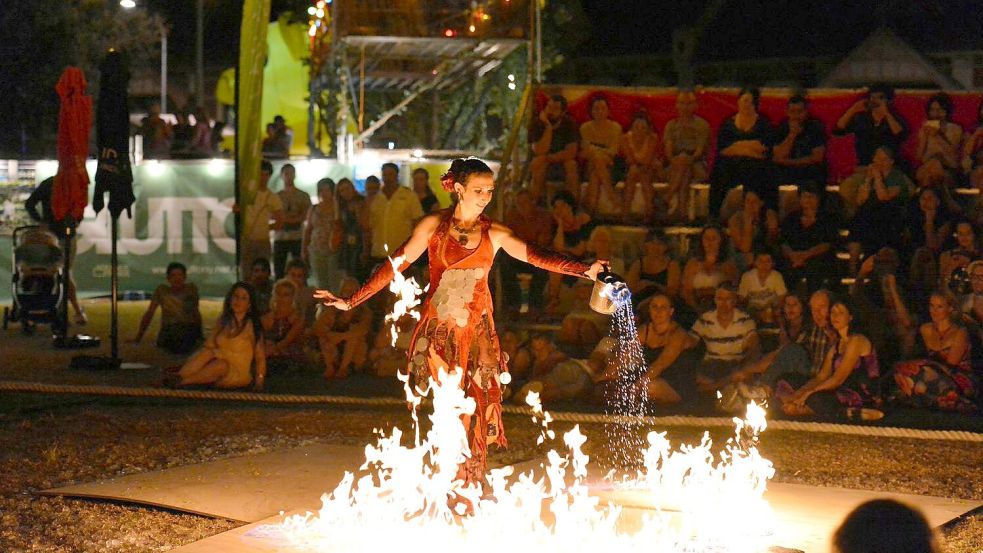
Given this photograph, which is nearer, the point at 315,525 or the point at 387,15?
the point at 315,525

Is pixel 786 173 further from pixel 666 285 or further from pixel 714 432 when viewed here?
→ pixel 714 432

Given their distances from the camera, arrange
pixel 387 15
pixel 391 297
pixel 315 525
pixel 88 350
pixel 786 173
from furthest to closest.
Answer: pixel 387 15 → pixel 88 350 → pixel 786 173 → pixel 391 297 → pixel 315 525

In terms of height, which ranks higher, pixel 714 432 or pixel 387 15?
pixel 387 15

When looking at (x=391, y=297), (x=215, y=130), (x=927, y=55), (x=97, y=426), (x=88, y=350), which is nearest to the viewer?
(x=97, y=426)

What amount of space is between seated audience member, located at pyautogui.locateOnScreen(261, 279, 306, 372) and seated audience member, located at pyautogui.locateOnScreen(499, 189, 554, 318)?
1.94m

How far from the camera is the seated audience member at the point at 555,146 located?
41.7 feet

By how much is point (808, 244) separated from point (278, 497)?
671 centimetres

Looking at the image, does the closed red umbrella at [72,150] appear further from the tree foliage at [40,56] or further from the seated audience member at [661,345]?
the tree foliage at [40,56]

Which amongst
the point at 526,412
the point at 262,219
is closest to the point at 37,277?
the point at 262,219

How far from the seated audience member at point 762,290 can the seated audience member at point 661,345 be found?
1060mm

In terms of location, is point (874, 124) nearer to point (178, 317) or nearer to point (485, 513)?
point (178, 317)

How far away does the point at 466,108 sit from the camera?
22.2 metres

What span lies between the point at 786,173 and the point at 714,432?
13.0 ft

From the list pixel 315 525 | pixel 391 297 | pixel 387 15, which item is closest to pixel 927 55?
pixel 387 15
